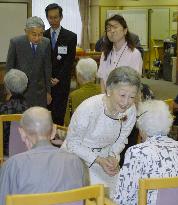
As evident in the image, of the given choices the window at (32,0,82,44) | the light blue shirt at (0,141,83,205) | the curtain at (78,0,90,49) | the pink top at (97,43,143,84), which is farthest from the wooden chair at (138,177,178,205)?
the curtain at (78,0,90,49)

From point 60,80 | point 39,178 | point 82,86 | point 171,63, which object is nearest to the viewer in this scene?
point 39,178

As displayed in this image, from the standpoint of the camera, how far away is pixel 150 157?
220cm

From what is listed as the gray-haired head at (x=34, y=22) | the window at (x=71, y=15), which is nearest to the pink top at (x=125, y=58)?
the gray-haired head at (x=34, y=22)

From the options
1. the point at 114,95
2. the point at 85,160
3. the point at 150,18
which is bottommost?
the point at 85,160

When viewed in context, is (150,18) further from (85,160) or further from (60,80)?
(85,160)

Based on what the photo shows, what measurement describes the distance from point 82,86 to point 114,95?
1.20m

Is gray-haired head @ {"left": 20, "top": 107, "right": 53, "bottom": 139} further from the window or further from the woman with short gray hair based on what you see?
the window

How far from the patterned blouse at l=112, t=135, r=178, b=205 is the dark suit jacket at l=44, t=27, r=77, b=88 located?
9.94 feet

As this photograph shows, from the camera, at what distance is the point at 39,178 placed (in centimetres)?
193

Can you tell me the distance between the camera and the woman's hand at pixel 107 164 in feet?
9.39

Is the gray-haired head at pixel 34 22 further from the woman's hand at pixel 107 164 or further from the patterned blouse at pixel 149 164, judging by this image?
the patterned blouse at pixel 149 164

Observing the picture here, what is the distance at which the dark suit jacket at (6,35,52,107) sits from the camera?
4555mm

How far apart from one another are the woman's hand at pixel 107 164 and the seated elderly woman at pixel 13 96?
100cm

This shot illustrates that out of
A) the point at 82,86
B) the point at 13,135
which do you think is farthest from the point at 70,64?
the point at 13,135
